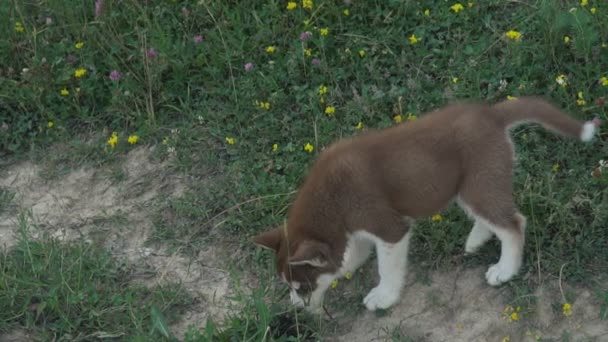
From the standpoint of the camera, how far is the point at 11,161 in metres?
6.91

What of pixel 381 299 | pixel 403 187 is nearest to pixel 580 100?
pixel 403 187

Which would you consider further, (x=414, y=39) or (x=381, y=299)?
(x=414, y=39)

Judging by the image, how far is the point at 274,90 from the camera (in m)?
6.73

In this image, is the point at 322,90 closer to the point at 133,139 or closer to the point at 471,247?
the point at 133,139

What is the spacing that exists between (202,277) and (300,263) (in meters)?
1.10

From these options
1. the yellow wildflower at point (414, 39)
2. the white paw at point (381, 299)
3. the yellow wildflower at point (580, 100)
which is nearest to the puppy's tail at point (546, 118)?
the yellow wildflower at point (580, 100)

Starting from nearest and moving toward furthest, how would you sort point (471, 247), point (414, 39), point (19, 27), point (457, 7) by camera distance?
1. point (471, 247)
2. point (414, 39)
3. point (457, 7)
4. point (19, 27)

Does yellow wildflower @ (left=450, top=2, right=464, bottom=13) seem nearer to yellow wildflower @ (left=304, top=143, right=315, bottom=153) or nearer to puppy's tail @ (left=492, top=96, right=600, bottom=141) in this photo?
yellow wildflower @ (left=304, top=143, right=315, bottom=153)

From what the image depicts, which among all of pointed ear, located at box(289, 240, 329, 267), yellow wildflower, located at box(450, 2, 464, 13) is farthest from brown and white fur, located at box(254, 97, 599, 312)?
yellow wildflower, located at box(450, 2, 464, 13)

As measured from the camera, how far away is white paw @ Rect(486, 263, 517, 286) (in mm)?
5227

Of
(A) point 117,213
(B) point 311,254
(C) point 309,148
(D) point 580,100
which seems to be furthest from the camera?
(A) point 117,213

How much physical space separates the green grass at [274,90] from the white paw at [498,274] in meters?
0.16

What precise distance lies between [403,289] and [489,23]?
242 centimetres

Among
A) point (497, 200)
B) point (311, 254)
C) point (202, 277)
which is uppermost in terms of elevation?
point (497, 200)
